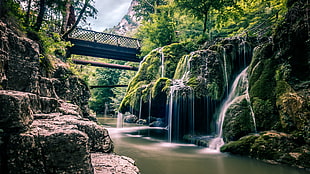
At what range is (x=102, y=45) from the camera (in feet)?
48.6

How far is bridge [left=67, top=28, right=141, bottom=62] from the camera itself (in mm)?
14258

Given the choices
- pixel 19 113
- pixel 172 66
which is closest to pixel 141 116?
pixel 172 66

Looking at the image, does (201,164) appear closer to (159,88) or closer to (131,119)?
(159,88)

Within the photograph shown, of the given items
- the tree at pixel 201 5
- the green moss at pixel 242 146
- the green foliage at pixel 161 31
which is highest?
the tree at pixel 201 5

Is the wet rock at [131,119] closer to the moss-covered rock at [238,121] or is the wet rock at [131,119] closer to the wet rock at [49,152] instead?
the moss-covered rock at [238,121]

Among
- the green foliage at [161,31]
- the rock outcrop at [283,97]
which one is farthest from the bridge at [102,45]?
the rock outcrop at [283,97]

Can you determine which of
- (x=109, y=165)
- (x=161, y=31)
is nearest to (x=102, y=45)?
(x=161, y=31)

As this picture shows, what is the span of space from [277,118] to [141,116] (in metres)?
7.26

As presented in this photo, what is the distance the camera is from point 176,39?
15.8 metres

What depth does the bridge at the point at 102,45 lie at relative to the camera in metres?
14.3

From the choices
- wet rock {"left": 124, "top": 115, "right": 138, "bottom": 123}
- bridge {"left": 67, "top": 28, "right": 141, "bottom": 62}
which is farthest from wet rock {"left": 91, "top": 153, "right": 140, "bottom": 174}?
wet rock {"left": 124, "top": 115, "right": 138, "bottom": 123}

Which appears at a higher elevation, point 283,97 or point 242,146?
point 283,97

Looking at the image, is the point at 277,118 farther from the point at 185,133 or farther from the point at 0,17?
the point at 0,17

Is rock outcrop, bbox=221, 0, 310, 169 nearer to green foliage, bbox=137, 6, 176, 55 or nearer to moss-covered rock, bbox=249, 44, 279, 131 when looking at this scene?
moss-covered rock, bbox=249, 44, 279, 131
